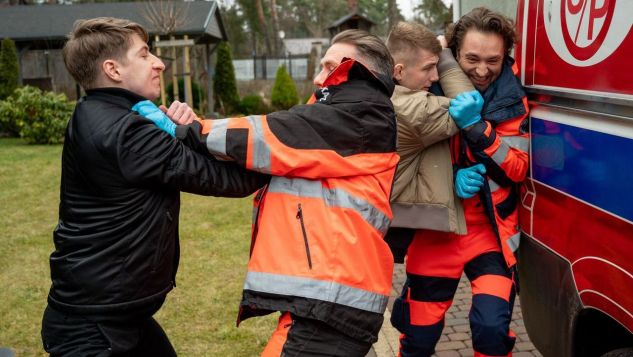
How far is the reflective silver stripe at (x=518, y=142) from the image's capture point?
2.99 meters

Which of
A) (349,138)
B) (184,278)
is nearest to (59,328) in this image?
(349,138)

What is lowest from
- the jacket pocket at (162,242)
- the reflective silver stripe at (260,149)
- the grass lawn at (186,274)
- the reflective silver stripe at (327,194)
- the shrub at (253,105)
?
the grass lawn at (186,274)

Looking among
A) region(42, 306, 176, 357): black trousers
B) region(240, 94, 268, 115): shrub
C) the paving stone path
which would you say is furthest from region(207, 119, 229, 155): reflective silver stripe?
region(240, 94, 268, 115): shrub

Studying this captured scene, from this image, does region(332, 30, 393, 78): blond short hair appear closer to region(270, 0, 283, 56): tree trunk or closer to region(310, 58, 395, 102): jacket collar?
region(310, 58, 395, 102): jacket collar

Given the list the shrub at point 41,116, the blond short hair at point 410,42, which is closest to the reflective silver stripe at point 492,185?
the blond short hair at point 410,42

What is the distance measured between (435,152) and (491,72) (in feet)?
1.54

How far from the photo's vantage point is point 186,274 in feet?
20.4

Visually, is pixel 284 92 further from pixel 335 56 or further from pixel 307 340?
pixel 307 340

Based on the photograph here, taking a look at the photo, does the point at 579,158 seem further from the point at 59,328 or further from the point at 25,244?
the point at 25,244

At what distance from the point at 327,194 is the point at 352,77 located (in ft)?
1.48

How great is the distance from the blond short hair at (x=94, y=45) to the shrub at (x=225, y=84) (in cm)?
2188

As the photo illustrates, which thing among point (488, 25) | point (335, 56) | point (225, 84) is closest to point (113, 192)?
point (335, 56)

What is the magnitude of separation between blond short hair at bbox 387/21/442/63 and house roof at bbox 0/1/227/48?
20.0 metres

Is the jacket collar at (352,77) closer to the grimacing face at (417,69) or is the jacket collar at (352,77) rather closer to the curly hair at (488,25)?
the grimacing face at (417,69)
